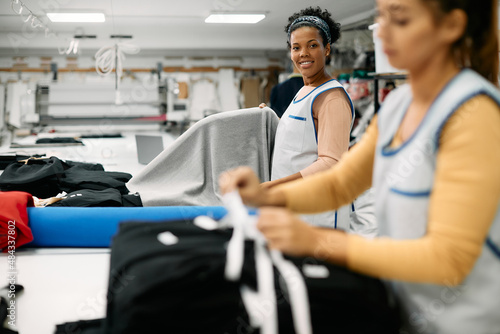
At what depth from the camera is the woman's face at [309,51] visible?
185cm

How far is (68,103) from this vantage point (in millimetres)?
6316

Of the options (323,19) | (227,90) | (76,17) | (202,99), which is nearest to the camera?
(323,19)

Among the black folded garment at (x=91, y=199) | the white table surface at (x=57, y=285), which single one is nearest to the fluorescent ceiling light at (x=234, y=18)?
the black folded garment at (x=91, y=199)

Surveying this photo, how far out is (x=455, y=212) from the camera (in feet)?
1.96

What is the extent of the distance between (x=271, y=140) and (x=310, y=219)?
1.62ft

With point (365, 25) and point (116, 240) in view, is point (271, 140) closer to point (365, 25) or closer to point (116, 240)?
point (116, 240)

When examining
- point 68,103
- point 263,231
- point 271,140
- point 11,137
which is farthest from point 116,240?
point 11,137

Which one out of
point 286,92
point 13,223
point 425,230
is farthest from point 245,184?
point 286,92

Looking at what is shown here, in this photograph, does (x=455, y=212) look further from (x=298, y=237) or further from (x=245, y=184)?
(x=245, y=184)

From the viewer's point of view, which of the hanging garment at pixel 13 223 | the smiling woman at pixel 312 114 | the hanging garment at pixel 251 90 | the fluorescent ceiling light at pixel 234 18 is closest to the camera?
the hanging garment at pixel 13 223

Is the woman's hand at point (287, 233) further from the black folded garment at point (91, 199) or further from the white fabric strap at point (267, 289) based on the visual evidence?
the black folded garment at point (91, 199)

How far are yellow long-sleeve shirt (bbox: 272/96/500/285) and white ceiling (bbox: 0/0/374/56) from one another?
5.73 meters

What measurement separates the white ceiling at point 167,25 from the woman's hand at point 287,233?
5735 millimetres

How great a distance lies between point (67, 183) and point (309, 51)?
138 centimetres
